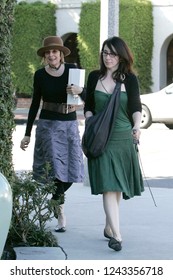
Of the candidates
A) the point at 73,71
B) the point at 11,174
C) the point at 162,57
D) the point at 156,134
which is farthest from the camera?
the point at 162,57

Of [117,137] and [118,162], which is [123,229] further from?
[117,137]

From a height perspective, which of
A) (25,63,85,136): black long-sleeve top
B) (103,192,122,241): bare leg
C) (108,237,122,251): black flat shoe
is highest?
(25,63,85,136): black long-sleeve top

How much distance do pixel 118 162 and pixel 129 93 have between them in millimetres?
628

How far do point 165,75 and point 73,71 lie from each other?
27.1 metres

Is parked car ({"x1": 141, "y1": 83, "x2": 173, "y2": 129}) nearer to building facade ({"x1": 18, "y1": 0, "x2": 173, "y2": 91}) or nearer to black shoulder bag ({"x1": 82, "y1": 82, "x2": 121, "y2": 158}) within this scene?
building facade ({"x1": 18, "y1": 0, "x2": 173, "y2": 91})

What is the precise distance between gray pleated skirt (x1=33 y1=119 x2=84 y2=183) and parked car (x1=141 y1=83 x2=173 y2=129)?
620 inches

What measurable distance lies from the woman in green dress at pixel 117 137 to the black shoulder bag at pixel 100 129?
0.07m

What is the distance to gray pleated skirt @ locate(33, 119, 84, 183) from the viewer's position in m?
7.79

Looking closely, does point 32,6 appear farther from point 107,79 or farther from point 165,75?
point 107,79

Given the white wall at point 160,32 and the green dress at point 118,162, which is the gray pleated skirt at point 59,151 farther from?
the white wall at point 160,32

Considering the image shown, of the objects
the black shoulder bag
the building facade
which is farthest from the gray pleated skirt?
the building facade

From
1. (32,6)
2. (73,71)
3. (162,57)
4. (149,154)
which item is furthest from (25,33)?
(73,71)

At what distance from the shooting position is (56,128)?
7.86m
